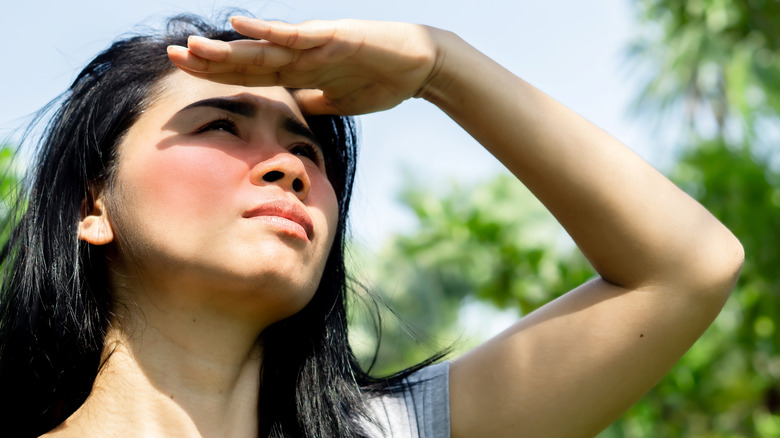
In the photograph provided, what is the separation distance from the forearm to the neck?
0.73 meters

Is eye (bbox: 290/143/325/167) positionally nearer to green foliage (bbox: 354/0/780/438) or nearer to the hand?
the hand

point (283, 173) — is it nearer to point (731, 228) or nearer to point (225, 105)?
point (225, 105)

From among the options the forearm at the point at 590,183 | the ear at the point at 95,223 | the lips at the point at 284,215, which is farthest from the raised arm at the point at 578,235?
the ear at the point at 95,223

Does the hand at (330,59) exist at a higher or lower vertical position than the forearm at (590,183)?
higher

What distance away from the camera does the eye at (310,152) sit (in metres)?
1.93

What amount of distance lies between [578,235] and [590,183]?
0.42 ft

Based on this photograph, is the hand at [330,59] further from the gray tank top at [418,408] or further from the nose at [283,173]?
the gray tank top at [418,408]

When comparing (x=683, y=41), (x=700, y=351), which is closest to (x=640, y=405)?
(x=700, y=351)

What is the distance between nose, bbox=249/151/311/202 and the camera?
170 centimetres

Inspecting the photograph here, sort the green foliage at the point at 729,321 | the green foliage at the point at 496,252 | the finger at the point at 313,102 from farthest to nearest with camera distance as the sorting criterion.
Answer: the green foliage at the point at 729,321 → the green foliage at the point at 496,252 → the finger at the point at 313,102

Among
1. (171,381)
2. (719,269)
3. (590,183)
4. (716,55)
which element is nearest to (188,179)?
(171,381)

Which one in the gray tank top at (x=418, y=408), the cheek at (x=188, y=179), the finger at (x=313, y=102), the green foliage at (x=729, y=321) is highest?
the finger at (x=313, y=102)

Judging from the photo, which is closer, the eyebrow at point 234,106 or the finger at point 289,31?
the finger at point 289,31

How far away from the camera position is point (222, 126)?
179 cm
